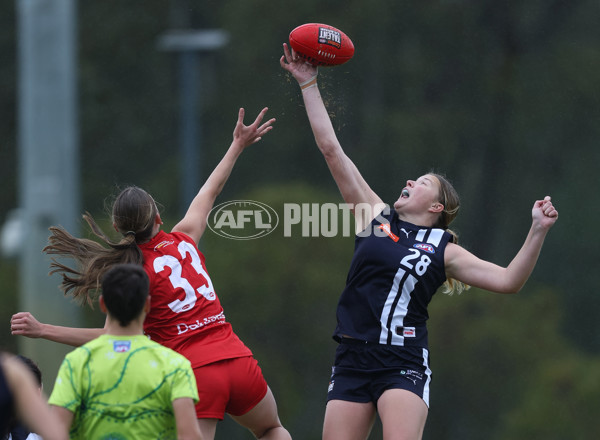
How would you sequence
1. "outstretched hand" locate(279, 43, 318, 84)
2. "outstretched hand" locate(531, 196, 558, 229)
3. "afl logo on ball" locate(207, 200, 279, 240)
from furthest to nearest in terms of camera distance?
"afl logo on ball" locate(207, 200, 279, 240)
"outstretched hand" locate(279, 43, 318, 84)
"outstretched hand" locate(531, 196, 558, 229)

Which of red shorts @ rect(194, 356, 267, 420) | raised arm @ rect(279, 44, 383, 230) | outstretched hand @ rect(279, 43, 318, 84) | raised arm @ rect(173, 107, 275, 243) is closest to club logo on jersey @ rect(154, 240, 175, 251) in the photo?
raised arm @ rect(173, 107, 275, 243)

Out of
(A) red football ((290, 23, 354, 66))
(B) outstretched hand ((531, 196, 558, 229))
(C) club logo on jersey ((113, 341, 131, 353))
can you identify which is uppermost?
(A) red football ((290, 23, 354, 66))

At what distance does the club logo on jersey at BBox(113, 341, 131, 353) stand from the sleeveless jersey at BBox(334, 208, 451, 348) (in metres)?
1.26

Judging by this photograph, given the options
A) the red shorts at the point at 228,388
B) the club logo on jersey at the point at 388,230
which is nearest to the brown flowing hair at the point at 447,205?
the club logo on jersey at the point at 388,230

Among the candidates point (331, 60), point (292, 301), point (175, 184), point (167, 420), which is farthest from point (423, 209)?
point (175, 184)

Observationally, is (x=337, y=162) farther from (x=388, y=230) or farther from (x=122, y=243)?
(x=122, y=243)

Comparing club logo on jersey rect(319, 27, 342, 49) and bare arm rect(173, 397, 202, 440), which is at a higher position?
club logo on jersey rect(319, 27, 342, 49)

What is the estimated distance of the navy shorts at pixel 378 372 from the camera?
3674 millimetres

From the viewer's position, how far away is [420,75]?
32.5 ft

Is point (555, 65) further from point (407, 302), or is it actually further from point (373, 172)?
point (407, 302)

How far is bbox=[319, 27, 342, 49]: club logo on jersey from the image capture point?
4.21 m

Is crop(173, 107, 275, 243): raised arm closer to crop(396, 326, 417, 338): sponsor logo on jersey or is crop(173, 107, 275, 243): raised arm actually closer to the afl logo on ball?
crop(396, 326, 417, 338): sponsor logo on jersey

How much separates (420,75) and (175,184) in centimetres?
301

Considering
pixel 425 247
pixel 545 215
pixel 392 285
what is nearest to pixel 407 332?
pixel 392 285
